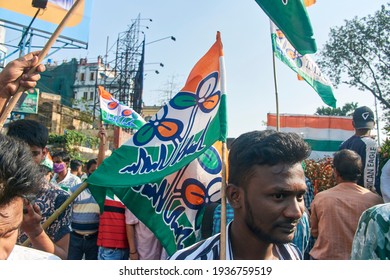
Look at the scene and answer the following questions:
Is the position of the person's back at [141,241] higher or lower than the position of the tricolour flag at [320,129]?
lower

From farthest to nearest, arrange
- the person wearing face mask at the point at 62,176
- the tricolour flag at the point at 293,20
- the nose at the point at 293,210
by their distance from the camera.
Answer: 1. the person wearing face mask at the point at 62,176
2. the tricolour flag at the point at 293,20
3. the nose at the point at 293,210

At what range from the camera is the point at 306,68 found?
379cm

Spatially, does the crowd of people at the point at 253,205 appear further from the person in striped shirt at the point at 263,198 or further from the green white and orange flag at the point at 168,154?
the green white and orange flag at the point at 168,154

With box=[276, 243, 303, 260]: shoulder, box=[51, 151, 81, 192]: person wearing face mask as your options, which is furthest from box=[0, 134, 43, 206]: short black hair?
box=[51, 151, 81, 192]: person wearing face mask

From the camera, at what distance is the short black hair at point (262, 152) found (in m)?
1.70

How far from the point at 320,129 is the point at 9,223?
8.92 metres

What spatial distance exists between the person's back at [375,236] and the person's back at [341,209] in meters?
1.63

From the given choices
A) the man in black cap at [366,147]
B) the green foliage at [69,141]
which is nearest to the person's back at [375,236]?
the man in black cap at [366,147]

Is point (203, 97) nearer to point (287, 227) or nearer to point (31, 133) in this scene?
point (31, 133)

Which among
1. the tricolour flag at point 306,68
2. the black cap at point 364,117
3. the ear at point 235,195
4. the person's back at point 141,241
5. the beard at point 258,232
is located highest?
the tricolour flag at point 306,68

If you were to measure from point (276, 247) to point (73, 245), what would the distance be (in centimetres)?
295

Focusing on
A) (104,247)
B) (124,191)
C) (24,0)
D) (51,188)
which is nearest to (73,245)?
(104,247)

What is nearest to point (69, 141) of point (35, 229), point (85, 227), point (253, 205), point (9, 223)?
point (85, 227)
